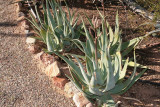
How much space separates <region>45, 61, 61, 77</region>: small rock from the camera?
3.01 metres

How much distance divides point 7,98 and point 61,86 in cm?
78

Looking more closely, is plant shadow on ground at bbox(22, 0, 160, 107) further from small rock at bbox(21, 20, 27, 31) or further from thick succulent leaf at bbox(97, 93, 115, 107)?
small rock at bbox(21, 20, 27, 31)

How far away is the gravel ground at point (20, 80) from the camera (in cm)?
278

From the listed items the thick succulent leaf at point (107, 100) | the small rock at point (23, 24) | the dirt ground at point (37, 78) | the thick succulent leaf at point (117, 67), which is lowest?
the dirt ground at point (37, 78)

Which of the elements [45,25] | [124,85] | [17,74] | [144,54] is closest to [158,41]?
[144,54]

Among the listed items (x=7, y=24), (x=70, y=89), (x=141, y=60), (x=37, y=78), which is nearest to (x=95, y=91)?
(x=70, y=89)

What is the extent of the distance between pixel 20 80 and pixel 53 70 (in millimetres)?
546

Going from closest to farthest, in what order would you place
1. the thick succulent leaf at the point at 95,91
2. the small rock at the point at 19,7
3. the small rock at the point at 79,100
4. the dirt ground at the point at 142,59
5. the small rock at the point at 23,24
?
the thick succulent leaf at the point at 95,91 < the small rock at the point at 79,100 < the dirt ground at the point at 142,59 < the small rock at the point at 23,24 < the small rock at the point at 19,7

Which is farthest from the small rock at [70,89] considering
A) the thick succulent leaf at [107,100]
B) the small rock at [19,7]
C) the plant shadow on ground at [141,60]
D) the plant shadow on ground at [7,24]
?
the small rock at [19,7]

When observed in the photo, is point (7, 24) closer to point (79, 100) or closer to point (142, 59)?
point (79, 100)

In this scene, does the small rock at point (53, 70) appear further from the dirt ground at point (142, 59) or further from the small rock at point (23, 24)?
the small rock at point (23, 24)

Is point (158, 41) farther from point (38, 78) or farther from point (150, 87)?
point (38, 78)

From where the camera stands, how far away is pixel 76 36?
348 centimetres

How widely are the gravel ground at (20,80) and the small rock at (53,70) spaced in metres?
0.09
